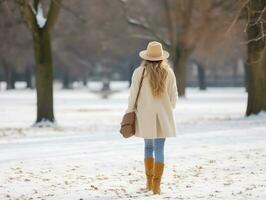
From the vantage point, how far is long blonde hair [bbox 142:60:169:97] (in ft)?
26.5

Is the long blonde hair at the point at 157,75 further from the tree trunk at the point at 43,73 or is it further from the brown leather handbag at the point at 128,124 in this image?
the tree trunk at the point at 43,73

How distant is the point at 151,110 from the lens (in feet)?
26.8

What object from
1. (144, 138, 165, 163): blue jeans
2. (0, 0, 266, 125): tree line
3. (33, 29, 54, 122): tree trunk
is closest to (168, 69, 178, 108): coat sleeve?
(144, 138, 165, 163): blue jeans

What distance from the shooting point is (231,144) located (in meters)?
14.0

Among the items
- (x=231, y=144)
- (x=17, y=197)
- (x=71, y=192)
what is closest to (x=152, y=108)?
(x=71, y=192)

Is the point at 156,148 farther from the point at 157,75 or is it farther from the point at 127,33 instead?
the point at 127,33

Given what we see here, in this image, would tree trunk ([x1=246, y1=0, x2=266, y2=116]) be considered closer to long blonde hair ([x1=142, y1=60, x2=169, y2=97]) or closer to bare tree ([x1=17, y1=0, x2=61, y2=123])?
bare tree ([x1=17, y1=0, x2=61, y2=123])

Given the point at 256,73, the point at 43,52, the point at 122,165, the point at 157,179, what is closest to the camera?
the point at 157,179

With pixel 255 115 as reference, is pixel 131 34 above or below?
above

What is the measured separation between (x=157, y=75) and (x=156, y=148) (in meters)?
0.97

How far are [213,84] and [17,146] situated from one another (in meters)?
72.2

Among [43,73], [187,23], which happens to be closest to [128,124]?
[43,73]

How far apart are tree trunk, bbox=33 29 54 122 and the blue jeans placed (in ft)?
41.5

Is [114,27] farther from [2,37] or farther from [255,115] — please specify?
[255,115]
